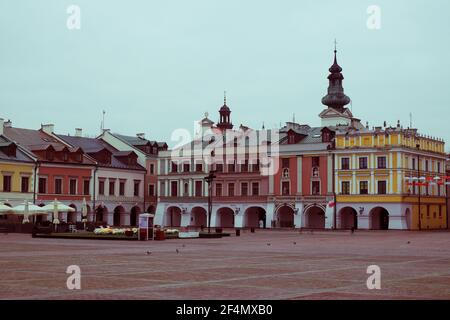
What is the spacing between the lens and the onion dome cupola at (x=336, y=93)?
288 ft

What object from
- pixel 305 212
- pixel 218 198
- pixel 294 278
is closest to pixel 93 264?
pixel 294 278

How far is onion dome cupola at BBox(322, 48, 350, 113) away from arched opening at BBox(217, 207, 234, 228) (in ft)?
56.0

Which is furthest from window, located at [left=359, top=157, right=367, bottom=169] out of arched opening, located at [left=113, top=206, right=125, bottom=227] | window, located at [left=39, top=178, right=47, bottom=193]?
window, located at [left=39, top=178, right=47, bottom=193]

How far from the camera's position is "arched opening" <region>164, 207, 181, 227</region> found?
88625 millimetres

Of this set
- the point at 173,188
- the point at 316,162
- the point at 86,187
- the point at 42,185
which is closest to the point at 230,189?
the point at 173,188

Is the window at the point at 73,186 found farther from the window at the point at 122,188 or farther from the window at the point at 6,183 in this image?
the window at the point at 6,183

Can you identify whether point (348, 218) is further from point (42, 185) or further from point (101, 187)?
point (42, 185)

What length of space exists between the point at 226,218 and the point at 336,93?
1938 centimetres

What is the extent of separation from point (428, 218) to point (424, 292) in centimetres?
6509

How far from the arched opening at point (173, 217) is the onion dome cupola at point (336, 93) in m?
21.7

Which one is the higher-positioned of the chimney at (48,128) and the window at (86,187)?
the chimney at (48,128)

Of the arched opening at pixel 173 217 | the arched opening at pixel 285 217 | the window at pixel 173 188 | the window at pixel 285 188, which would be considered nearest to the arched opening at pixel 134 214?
the arched opening at pixel 173 217

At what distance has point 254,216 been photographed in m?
84.9

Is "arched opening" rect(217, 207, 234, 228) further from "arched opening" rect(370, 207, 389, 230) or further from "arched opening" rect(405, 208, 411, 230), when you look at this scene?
"arched opening" rect(405, 208, 411, 230)
